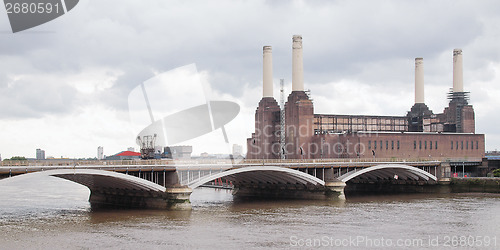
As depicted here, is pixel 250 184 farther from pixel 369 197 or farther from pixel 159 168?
pixel 159 168

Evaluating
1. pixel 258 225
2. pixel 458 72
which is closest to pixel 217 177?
→ pixel 258 225

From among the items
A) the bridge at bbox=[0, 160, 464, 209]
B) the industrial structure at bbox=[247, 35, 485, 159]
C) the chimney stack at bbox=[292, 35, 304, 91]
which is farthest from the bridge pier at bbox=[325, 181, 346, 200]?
the chimney stack at bbox=[292, 35, 304, 91]

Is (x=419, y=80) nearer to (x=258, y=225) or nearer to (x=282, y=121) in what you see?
(x=282, y=121)

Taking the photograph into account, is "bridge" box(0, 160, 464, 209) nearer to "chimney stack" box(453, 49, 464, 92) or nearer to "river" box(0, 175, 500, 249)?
"river" box(0, 175, 500, 249)

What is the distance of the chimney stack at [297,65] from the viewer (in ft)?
360

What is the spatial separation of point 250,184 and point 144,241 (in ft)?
147

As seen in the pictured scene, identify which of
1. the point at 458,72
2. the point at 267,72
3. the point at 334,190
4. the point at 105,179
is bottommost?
the point at 334,190

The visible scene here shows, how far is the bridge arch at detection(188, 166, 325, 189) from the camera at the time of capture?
67438 millimetres

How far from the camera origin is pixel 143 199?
6600 centimetres

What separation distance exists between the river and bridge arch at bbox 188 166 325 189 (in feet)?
10.5

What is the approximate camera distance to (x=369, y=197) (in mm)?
85062

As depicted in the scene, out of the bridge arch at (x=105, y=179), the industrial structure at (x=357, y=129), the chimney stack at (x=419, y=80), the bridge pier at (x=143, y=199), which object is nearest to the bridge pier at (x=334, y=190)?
the bridge pier at (x=143, y=199)

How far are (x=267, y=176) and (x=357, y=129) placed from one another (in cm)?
5083

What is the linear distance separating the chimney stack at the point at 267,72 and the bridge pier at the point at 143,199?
50695 mm
